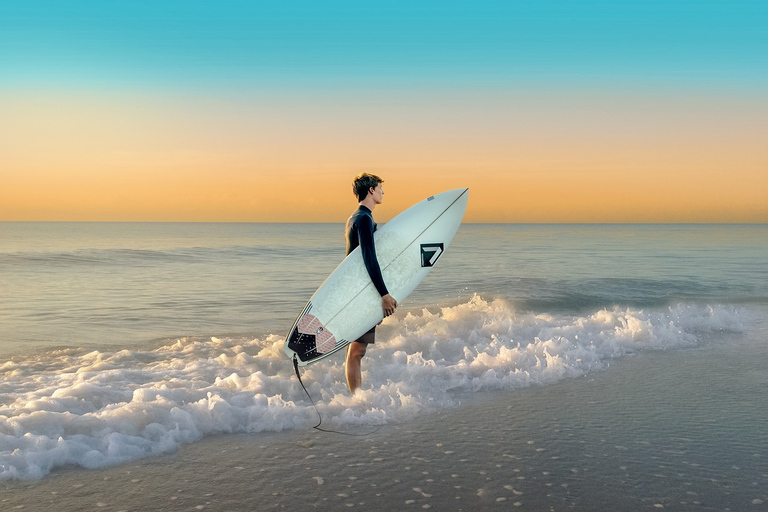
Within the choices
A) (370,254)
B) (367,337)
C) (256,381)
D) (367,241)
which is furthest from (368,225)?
(256,381)

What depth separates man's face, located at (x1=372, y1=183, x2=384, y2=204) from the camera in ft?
16.2

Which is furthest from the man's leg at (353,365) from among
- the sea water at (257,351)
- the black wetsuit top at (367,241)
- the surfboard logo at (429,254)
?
the surfboard logo at (429,254)

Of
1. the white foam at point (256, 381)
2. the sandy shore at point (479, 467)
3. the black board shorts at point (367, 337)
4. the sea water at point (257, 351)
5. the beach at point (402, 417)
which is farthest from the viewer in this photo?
the black board shorts at point (367, 337)

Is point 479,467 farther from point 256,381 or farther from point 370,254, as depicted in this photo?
point 256,381

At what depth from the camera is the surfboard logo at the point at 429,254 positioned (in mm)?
5957

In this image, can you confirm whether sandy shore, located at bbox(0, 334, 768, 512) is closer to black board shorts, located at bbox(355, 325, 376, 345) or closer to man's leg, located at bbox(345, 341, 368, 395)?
man's leg, located at bbox(345, 341, 368, 395)

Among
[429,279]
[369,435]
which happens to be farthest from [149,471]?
[429,279]

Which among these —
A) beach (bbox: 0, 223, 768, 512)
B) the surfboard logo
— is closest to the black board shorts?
beach (bbox: 0, 223, 768, 512)

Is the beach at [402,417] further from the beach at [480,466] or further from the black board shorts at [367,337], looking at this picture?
the black board shorts at [367,337]

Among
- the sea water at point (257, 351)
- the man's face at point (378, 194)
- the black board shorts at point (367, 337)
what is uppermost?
the man's face at point (378, 194)

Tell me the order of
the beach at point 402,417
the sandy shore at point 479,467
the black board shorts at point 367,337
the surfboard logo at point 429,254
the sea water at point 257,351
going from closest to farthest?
the sandy shore at point 479,467 → the beach at point 402,417 → the sea water at point 257,351 → the black board shorts at point 367,337 → the surfboard logo at point 429,254

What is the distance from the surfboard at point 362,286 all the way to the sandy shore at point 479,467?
1.01 meters

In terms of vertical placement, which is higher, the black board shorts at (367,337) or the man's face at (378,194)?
the man's face at (378,194)

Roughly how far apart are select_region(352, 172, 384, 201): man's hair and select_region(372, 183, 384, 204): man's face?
0.03m
